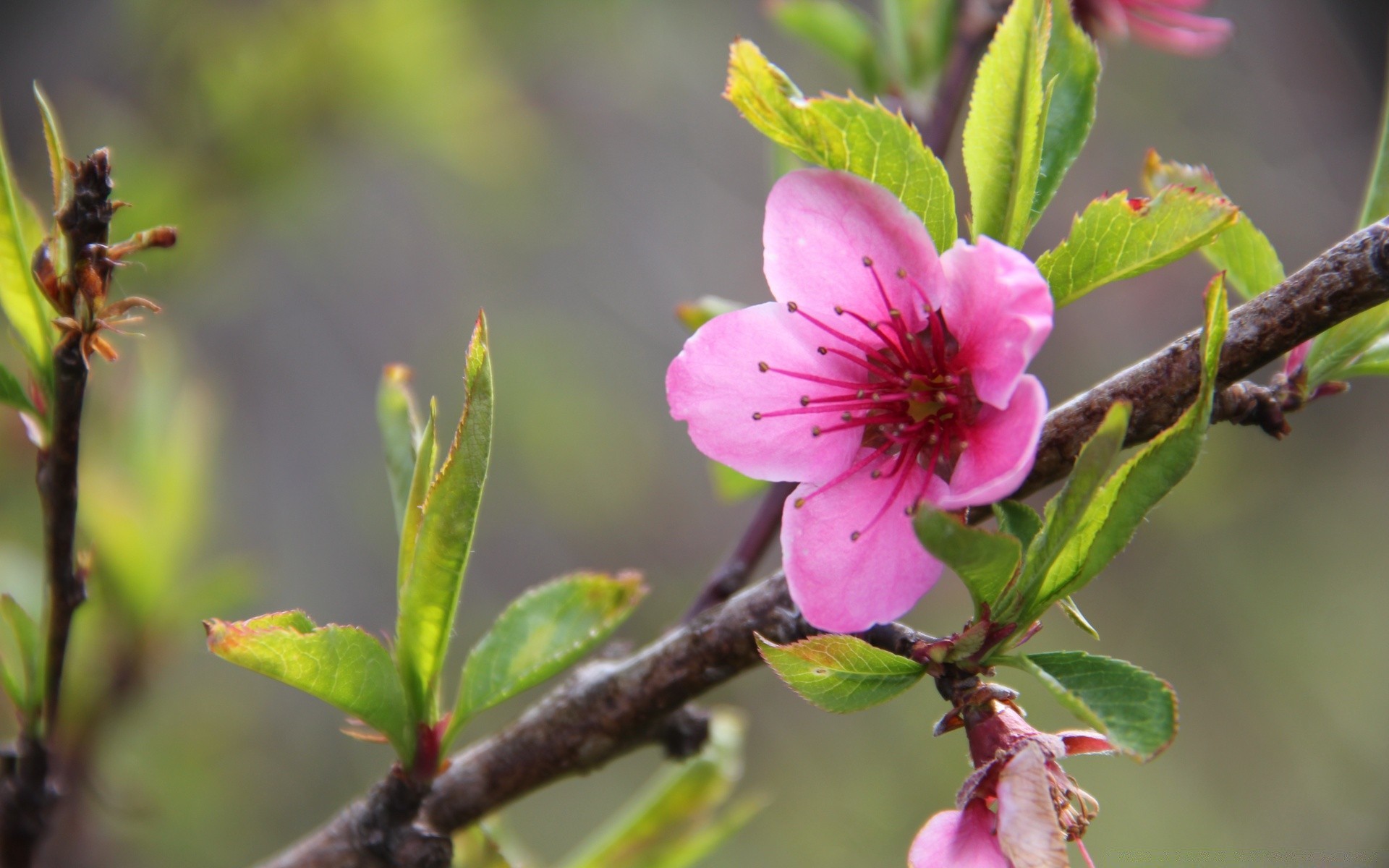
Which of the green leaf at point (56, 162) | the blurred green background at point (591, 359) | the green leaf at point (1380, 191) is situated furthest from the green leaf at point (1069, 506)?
the blurred green background at point (591, 359)

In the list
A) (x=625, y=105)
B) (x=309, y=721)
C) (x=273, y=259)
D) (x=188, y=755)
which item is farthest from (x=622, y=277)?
(x=188, y=755)

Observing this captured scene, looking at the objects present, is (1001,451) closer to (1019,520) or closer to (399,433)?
(1019,520)

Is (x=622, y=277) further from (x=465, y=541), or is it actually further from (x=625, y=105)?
(x=465, y=541)

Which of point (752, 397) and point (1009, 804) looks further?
point (752, 397)

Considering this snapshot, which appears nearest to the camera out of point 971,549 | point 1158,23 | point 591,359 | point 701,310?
point 971,549

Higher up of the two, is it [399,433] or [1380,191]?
[1380,191]

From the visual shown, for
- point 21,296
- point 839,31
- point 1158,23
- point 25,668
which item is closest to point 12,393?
point 21,296

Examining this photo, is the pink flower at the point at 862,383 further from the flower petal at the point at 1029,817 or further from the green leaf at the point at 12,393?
the green leaf at the point at 12,393
